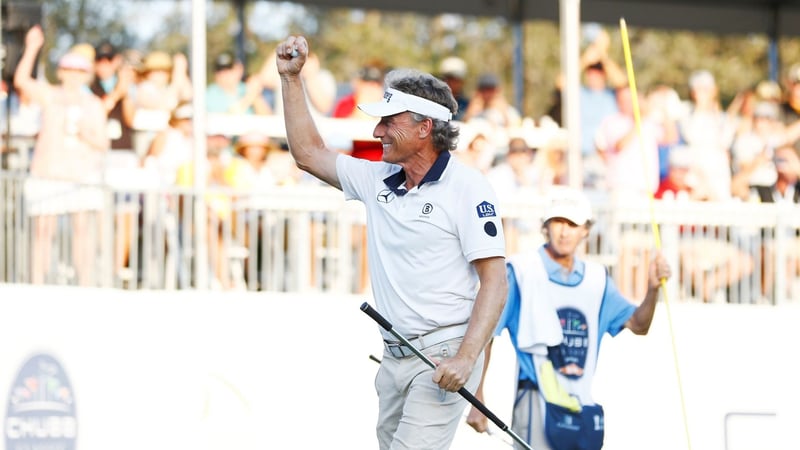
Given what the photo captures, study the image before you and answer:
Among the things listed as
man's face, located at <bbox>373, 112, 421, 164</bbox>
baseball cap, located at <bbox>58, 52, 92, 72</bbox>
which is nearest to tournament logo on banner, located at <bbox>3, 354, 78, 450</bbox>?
baseball cap, located at <bbox>58, 52, 92, 72</bbox>

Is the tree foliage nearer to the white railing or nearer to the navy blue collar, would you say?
the white railing

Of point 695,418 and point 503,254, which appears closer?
point 503,254

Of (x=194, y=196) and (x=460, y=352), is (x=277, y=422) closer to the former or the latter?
(x=194, y=196)

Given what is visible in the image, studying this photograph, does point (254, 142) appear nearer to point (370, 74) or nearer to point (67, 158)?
point (370, 74)

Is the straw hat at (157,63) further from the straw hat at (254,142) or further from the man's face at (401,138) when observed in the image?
the man's face at (401,138)

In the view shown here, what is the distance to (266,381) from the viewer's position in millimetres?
11727

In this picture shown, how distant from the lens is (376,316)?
6281 mm

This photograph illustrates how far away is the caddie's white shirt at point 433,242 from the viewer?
642cm

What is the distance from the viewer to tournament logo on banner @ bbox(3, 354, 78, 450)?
36.7 feet

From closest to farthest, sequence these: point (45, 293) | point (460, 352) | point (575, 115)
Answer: point (460, 352), point (45, 293), point (575, 115)

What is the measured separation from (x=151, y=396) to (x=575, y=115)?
4251 millimetres

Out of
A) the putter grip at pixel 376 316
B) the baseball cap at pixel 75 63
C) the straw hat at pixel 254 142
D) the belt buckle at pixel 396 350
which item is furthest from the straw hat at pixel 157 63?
the putter grip at pixel 376 316

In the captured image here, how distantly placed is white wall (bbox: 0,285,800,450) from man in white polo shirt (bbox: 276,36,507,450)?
5.12 meters

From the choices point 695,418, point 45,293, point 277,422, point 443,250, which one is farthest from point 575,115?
point 443,250
